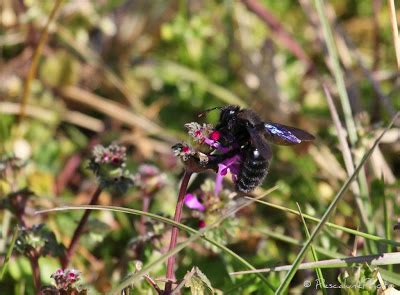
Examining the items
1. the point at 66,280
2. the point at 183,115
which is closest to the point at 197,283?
the point at 66,280

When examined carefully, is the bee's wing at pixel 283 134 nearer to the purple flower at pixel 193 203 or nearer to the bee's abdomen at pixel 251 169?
the bee's abdomen at pixel 251 169

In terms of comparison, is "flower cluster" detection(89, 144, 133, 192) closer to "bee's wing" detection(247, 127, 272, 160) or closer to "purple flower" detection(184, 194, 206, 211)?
"purple flower" detection(184, 194, 206, 211)

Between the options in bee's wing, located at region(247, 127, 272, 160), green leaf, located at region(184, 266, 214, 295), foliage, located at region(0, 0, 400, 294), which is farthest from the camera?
foliage, located at region(0, 0, 400, 294)

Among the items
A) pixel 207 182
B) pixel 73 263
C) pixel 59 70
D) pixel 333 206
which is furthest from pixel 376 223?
pixel 59 70

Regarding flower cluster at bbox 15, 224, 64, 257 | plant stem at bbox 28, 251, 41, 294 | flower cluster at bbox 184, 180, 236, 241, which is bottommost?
plant stem at bbox 28, 251, 41, 294

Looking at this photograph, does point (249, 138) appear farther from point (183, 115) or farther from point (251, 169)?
point (183, 115)

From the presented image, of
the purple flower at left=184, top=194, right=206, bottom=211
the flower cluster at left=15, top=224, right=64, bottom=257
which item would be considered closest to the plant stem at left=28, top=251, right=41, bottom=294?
the flower cluster at left=15, top=224, right=64, bottom=257

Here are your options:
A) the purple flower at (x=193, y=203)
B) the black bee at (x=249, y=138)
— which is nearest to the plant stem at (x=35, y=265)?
the purple flower at (x=193, y=203)
